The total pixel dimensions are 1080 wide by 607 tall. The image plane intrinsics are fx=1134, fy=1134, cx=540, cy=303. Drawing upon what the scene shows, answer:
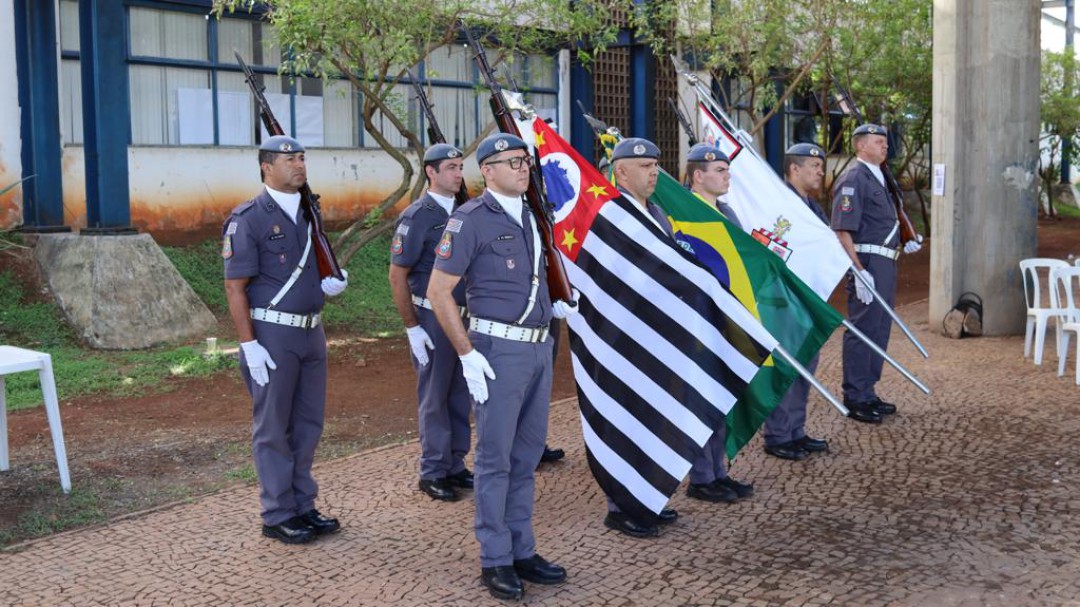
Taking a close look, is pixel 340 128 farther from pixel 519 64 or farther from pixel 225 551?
pixel 225 551

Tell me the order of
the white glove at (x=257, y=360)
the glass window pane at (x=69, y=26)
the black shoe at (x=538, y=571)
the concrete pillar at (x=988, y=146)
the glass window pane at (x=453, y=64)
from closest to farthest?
the black shoe at (x=538, y=571) < the white glove at (x=257, y=360) < the concrete pillar at (x=988, y=146) < the glass window pane at (x=69, y=26) < the glass window pane at (x=453, y=64)

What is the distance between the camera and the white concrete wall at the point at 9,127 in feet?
42.9

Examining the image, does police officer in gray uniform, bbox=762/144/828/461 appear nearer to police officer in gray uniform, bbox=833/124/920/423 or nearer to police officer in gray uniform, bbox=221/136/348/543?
police officer in gray uniform, bbox=833/124/920/423

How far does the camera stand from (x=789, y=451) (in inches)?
280

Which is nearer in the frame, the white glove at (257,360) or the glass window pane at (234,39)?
the white glove at (257,360)

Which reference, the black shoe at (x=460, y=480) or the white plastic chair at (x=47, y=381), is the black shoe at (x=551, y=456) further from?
the white plastic chair at (x=47, y=381)

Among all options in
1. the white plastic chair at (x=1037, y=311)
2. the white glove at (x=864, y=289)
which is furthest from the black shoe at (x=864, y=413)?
the white plastic chair at (x=1037, y=311)

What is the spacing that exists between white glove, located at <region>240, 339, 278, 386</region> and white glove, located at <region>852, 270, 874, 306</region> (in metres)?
4.27

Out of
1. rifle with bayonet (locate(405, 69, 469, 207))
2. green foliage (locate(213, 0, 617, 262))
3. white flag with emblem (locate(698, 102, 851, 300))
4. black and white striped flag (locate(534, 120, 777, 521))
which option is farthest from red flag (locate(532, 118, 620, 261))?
green foliage (locate(213, 0, 617, 262))

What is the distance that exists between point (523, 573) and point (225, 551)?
1507 millimetres

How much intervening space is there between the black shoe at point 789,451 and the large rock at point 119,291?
22.3 feet

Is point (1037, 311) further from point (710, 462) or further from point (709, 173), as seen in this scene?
point (710, 462)

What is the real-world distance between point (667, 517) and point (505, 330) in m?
1.56

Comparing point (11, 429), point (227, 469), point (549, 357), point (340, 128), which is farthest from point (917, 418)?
point (340, 128)
